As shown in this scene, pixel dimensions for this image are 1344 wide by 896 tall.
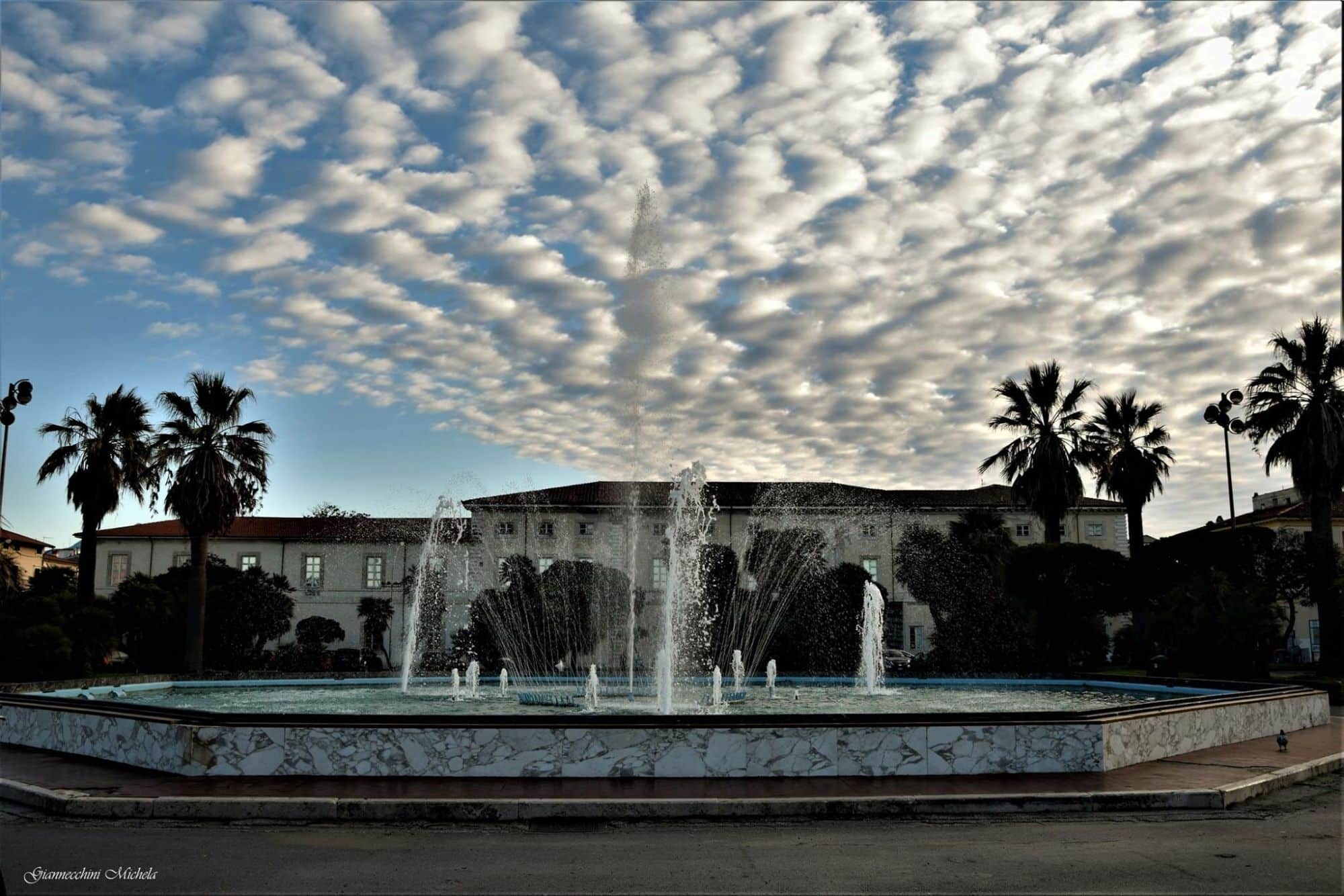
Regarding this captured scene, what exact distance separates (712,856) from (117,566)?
177 ft

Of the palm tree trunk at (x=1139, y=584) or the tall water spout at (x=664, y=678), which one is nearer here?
the tall water spout at (x=664, y=678)

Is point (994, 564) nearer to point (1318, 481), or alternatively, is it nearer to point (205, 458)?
point (1318, 481)

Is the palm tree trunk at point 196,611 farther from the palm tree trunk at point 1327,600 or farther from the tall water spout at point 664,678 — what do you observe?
the palm tree trunk at point 1327,600

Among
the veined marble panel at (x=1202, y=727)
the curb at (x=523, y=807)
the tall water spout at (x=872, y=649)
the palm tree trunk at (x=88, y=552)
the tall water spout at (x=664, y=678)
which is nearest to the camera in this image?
the curb at (x=523, y=807)

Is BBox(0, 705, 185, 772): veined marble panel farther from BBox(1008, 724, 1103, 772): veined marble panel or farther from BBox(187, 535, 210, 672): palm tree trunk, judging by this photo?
BBox(187, 535, 210, 672): palm tree trunk

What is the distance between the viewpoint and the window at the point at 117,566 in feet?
172

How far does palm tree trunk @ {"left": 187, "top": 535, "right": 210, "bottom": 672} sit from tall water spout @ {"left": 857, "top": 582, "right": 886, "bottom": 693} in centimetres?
1773

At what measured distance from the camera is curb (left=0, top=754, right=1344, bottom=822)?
8438mm

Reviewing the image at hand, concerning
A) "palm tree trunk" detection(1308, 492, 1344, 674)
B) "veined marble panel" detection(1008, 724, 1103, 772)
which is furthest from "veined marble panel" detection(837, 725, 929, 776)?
"palm tree trunk" detection(1308, 492, 1344, 674)

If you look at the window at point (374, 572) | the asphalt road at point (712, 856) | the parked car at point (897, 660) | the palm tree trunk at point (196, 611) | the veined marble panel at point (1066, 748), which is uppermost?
the window at point (374, 572)

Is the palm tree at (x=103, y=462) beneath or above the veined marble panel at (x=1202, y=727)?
above

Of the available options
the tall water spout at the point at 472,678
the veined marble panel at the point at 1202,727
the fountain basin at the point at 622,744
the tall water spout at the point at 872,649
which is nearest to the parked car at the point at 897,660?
the tall water spout at the point at 872,649

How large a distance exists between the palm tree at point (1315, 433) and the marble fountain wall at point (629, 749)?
20657 millimetres

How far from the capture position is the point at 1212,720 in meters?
12.2
